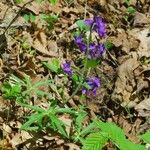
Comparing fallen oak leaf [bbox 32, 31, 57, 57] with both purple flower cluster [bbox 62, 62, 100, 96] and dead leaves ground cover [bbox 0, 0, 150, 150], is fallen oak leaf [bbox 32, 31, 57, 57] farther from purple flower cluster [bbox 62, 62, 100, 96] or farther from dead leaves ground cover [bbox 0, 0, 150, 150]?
purple flower cluster [bbox 62, 62, 100, 96]

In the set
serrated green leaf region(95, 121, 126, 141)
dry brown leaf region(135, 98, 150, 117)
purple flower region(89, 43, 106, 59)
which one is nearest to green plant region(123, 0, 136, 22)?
purple flower region(89, 43, 106, 59)

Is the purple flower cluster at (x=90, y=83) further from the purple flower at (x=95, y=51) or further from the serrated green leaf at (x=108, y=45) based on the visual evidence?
the serrated green leaf at (x=108, y=45)

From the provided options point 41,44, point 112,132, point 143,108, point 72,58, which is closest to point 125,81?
point 143,108

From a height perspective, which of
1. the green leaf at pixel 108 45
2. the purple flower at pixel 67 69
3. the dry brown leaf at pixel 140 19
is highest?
the dry brown leaf at pixel 140 19

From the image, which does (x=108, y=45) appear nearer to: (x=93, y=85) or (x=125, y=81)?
(x=125, y=81)

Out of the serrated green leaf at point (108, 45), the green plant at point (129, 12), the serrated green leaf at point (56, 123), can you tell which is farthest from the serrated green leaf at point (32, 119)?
the green plant at point (129, 12)

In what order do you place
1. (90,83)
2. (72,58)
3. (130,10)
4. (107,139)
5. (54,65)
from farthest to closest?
(130,10), (72,58), (54,65), (90,83), (107,139)

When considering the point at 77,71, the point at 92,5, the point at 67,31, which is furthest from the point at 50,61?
the point at 92,5

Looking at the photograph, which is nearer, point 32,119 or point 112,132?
point 112,132
